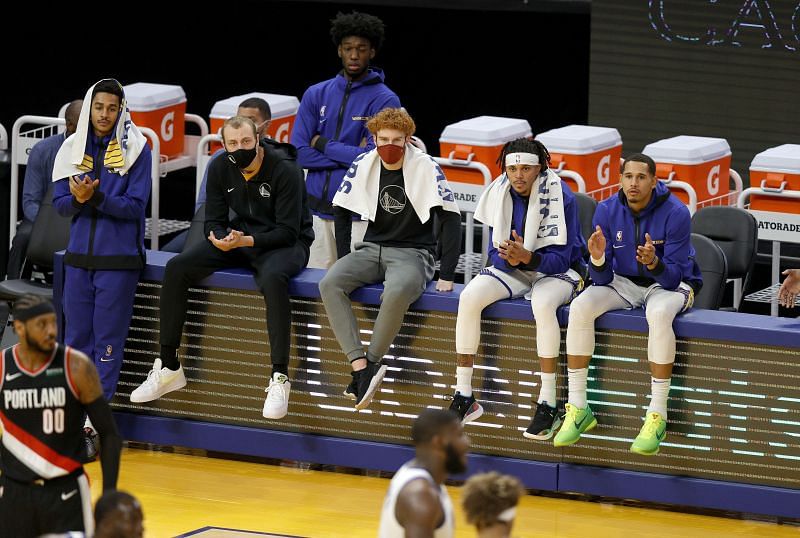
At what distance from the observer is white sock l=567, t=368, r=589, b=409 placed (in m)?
9.03

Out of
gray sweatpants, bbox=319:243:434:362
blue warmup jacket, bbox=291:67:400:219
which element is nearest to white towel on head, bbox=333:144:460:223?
gray sweatpants, bbox=319:243:434:362

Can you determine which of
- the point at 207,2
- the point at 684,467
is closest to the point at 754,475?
the point at 684,467

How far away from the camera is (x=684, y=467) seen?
30.1 ft

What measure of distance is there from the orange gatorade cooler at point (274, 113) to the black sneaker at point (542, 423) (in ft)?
12.2

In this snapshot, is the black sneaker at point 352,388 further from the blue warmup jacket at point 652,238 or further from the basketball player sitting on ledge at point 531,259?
the blue warmup jacket at point 652,238

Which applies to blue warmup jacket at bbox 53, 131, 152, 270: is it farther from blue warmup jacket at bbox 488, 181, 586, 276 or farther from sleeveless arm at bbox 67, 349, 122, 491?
sleeveless arm at bbox 67, 349, 122, 491

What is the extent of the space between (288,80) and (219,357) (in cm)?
597

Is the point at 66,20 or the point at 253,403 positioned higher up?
the point at 66,20

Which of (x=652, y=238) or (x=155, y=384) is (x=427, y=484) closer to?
(x=652, y=238)

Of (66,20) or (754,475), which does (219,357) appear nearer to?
(754,475)

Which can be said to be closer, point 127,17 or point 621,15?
point 621,15

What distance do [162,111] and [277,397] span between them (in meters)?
3.56

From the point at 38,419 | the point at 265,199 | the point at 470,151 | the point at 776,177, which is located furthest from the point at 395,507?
the point at 776,177

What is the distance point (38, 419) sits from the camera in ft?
22.7
